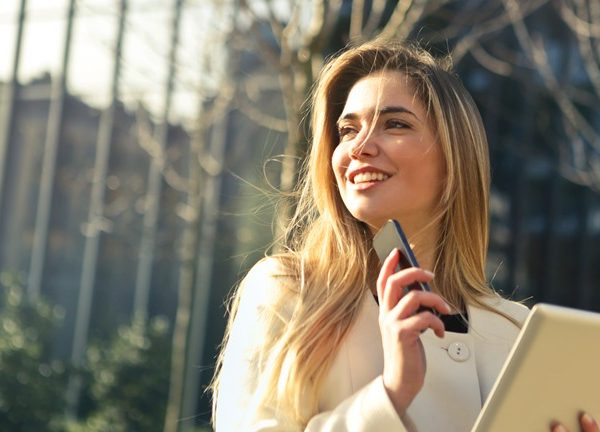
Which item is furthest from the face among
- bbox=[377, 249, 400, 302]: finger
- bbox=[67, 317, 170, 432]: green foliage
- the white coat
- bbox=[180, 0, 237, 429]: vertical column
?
bbox=[180, 0, 237, 429]: vertical column

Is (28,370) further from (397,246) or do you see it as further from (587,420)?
(587,420)

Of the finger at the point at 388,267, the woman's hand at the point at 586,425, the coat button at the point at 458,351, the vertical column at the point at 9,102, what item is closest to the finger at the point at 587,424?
the woman's hand at the point at 586,425

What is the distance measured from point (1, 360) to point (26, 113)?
4.33 metres

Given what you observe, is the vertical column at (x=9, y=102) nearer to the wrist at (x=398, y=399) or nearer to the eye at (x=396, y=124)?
the eye at (x=396, y=124)

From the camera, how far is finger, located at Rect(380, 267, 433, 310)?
71.5 inches

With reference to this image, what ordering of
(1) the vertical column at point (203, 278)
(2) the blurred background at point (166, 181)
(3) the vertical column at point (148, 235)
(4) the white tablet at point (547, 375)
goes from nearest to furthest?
(4) the white tablet at point (547, 375), (2) the blurred background at point (166, 181), (1) the vertical column at point (203, 278), (3) the vertical column at point (148, 235)

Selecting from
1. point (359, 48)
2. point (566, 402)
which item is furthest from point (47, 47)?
point (566, 402)

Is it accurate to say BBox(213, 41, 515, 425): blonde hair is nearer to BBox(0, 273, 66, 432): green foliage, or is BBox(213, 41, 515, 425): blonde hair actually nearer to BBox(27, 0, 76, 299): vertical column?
BBox(0, 273, 66, 432): green foliage

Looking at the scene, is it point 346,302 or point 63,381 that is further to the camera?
point 63,381

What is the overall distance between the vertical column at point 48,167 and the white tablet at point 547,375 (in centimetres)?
1099

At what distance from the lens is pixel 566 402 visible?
5.81 ft

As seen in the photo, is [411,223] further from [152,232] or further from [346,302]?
[152,232]

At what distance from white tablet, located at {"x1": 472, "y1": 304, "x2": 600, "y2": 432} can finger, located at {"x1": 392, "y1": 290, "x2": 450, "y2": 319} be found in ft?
0.48

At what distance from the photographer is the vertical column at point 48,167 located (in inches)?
486
